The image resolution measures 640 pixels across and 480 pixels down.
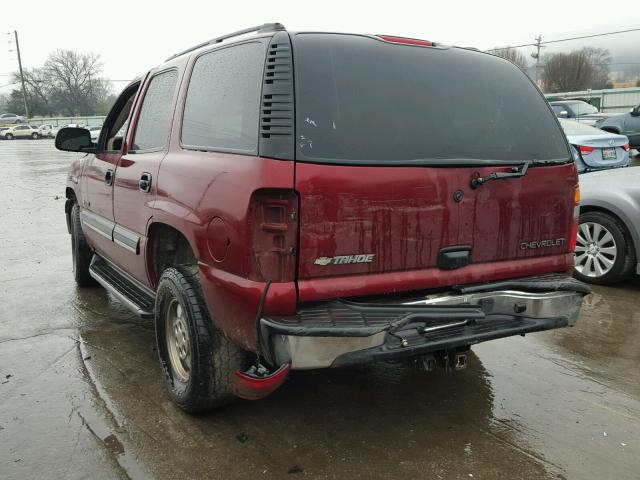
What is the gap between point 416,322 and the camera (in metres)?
2.74

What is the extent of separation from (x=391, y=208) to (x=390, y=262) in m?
0.26

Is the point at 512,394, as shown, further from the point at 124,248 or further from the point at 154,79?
the point at 154,79

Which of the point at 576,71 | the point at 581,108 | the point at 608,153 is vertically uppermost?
the point at 576,71

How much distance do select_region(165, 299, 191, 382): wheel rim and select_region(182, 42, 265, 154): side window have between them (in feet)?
3.16

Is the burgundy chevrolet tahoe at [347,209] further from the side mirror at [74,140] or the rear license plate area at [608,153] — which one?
the rear license plate area at [608,153]

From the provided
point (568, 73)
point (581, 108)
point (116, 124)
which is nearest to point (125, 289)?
point (116, 124)

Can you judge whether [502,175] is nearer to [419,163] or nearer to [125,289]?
[419,163]

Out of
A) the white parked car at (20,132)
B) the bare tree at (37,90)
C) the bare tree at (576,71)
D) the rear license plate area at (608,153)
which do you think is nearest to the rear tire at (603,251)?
the rear license plate area at (608,153)

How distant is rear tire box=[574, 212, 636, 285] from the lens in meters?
5.70

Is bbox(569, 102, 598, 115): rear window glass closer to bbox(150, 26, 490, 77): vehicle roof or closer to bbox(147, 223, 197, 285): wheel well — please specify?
bbox(150, 26, 490, 77): vehicle roof

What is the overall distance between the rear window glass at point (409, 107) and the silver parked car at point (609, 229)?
268 cm

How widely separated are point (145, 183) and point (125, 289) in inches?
41.9

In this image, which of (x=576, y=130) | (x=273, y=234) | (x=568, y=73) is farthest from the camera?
(x=568, y=73)

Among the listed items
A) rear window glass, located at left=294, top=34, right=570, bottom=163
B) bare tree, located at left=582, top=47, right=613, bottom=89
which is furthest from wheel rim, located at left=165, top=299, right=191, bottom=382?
bare tree, located at left=582, top=47, right=613, bottom=89
